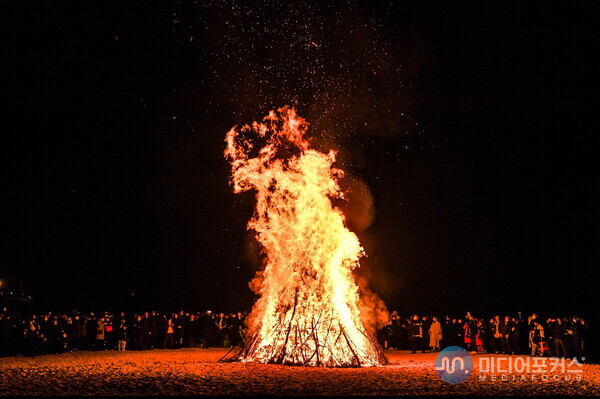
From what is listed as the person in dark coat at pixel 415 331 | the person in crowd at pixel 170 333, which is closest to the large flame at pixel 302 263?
the person in dark coat at pixel 415 331

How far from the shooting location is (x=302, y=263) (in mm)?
18312

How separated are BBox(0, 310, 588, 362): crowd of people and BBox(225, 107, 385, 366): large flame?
21.7 feet

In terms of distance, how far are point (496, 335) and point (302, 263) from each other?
964cm

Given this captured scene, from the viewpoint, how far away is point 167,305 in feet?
121

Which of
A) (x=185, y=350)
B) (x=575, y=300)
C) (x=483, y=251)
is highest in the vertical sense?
(x=483, y=251)

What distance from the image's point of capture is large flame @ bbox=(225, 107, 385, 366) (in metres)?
18.0

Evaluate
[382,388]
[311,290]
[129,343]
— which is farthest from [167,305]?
[382,388]

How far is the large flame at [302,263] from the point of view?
1800 centimetres

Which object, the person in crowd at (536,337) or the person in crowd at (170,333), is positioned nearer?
the person in crowd at (536,337)

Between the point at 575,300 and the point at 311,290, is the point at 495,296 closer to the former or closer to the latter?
the point at 575,300

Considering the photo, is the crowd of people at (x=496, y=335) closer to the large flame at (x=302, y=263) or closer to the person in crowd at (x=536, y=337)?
the person in crowd at (x=536, y=337)

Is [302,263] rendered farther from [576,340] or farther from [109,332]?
[109,332]

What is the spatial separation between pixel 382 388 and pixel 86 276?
29.3 m

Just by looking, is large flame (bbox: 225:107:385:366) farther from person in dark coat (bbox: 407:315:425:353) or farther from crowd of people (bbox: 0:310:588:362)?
crowd of people (bbox: 0:310:588:362)
